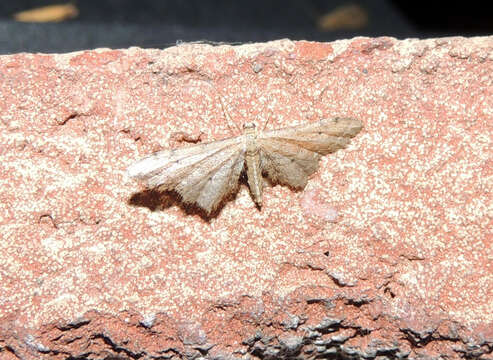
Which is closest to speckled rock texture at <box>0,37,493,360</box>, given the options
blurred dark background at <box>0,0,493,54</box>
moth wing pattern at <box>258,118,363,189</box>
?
moth wing pattern at <box>258,118,363,189</box>

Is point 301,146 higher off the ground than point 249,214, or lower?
higher

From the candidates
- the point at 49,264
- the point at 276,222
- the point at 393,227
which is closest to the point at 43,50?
the point at 49,264

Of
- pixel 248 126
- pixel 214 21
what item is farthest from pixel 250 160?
pixel 214 21

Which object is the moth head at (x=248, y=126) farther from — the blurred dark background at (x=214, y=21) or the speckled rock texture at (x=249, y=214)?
the blurred dark background at (x=214, y=21)

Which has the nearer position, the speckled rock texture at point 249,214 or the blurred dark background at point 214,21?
the speckled rock texture at point 249,214

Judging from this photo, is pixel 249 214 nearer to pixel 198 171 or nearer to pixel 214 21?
pixel 198 171

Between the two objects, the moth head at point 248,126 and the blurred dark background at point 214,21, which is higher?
the blurred dark background at point 214,21

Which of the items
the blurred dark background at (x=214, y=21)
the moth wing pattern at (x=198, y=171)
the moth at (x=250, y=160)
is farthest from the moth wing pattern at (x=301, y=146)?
the blurred dark background at (x=214, y=21)
